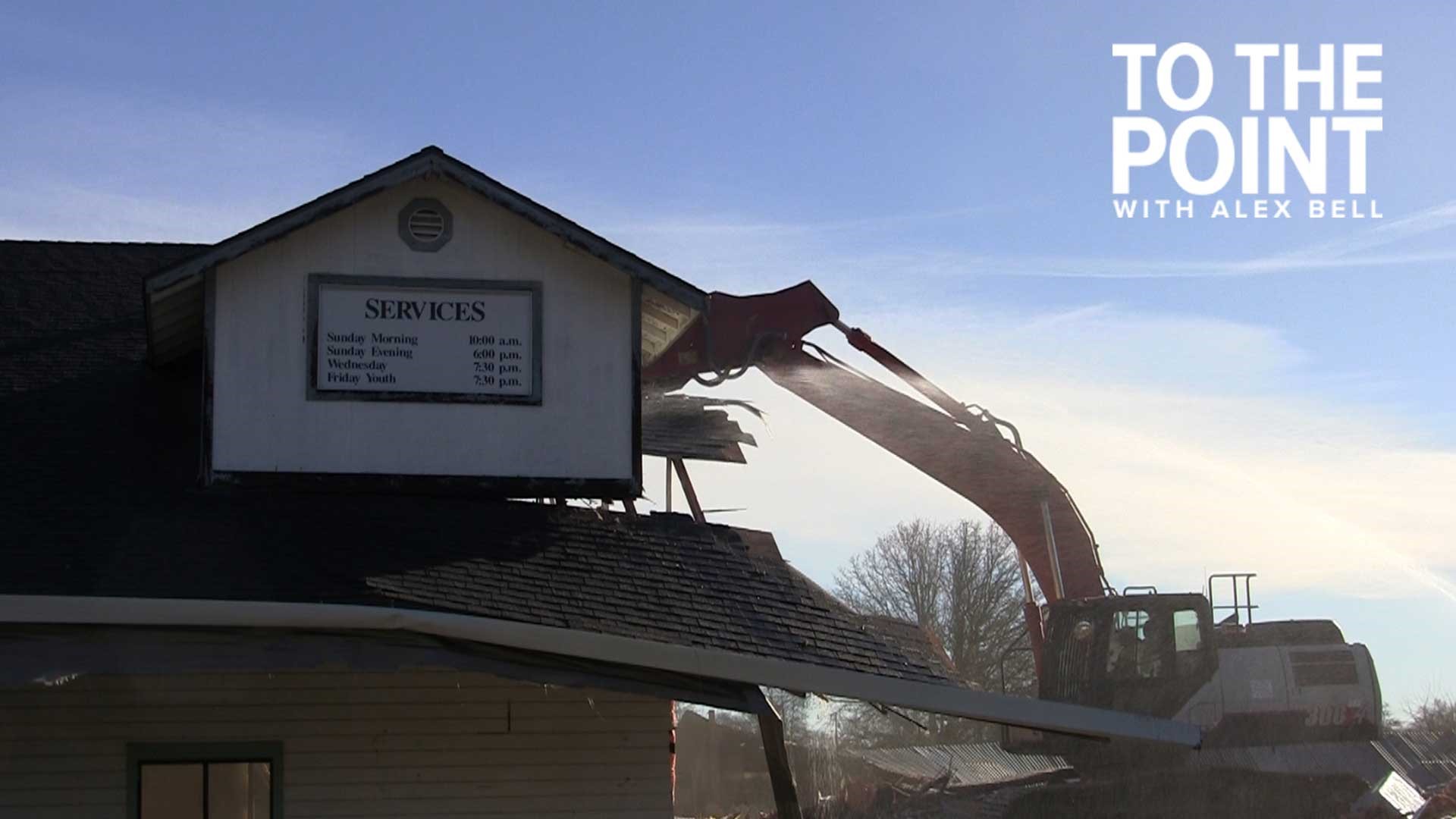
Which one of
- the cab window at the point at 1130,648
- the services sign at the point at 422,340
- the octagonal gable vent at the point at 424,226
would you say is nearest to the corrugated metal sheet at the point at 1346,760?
the cab window at the point at 1130,648

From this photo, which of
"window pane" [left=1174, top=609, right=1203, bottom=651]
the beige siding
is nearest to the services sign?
the beige siding

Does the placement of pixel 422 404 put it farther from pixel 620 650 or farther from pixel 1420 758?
pixel 1420 758

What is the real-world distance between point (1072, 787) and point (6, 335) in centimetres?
1362

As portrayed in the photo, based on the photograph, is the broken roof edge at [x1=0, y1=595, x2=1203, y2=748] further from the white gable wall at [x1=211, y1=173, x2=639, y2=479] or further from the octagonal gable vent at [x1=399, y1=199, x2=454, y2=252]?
the octagonal gable vent at [x1=399, y1=199, x2=454, y2=252]

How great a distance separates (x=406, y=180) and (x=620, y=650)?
15.5ft

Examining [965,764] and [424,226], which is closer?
[424,226]

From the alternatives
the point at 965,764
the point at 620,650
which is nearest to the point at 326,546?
the point at 620,650

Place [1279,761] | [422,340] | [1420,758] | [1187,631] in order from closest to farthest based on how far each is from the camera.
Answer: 1. [422,340]
2. [1279,761]
3. [1187,631]
4. [1420,758]

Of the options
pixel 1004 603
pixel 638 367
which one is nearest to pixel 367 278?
pixel 638 367

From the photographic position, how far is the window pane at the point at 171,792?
465 inches

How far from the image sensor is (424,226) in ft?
45.5

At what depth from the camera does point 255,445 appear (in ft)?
43.1

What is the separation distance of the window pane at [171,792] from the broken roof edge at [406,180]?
3642mm

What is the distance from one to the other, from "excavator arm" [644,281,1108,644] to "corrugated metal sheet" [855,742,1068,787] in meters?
1.68
